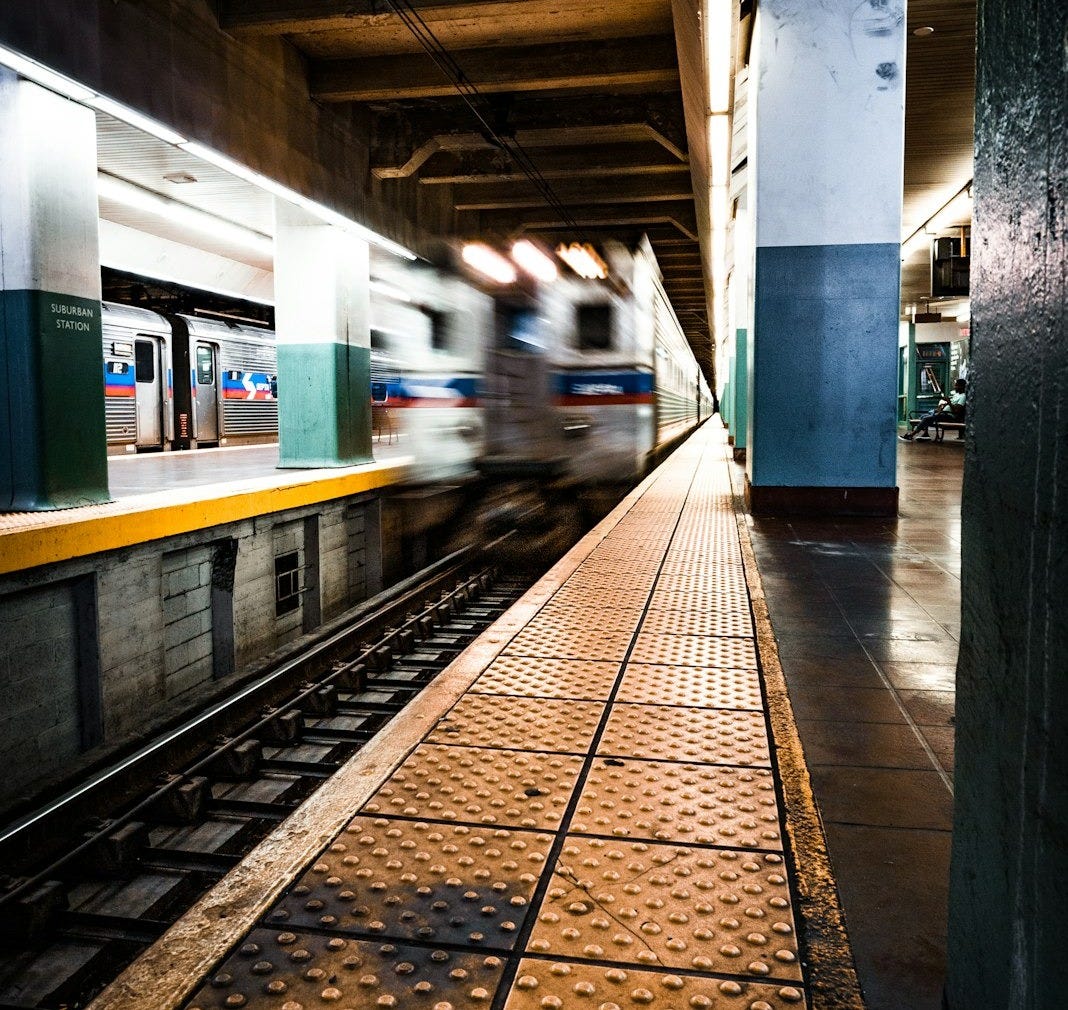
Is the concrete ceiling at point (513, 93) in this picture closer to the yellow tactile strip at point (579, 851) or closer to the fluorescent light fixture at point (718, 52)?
the fluorescent light fixture at point (718, 52)

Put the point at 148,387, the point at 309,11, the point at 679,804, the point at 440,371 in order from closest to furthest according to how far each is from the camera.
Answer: the point at 679,804
the point at 309,11
the point at 440,371
the point at 148,387

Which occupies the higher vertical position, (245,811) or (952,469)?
(952,469)

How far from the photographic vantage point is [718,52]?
668cm

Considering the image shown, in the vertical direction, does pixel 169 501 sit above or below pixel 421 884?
above

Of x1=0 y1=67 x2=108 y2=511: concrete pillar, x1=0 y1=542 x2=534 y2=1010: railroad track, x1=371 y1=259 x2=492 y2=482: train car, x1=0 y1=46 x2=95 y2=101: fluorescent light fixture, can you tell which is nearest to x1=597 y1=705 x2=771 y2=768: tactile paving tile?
x1=0 y1=542 x2=534 y2=1010: railroad track

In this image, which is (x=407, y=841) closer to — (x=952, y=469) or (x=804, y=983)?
(x=804, y=983)

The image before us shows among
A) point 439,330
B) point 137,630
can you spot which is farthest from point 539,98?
point 137,630

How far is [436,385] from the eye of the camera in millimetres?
8633

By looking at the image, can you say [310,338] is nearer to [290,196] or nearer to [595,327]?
[290,196]

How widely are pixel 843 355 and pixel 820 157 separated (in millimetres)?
1669

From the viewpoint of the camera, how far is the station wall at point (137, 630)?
5129 mm

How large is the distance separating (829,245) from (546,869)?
22.0 ft

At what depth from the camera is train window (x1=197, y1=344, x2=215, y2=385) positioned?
15930mm

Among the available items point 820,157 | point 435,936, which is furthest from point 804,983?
point 820,157
